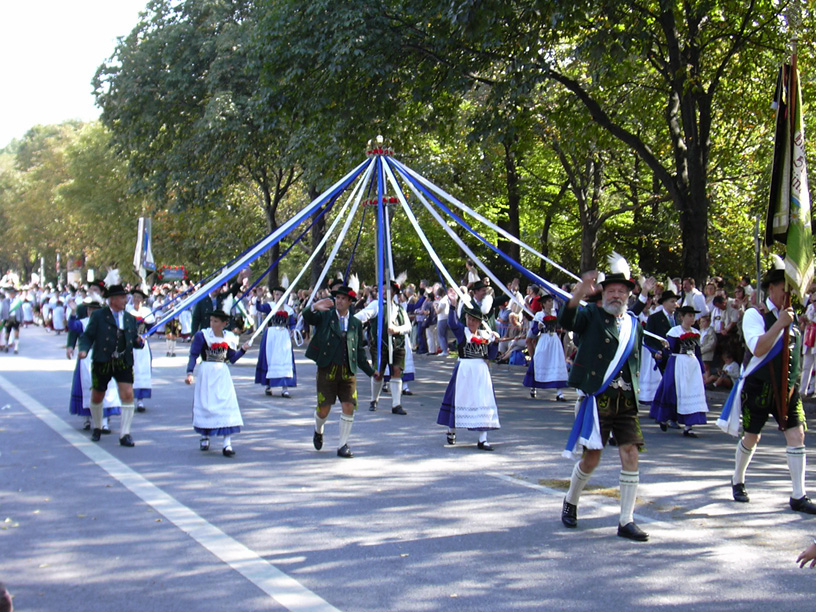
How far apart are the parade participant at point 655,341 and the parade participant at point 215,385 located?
15.0ft

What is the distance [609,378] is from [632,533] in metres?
1.08

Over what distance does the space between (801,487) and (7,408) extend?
34.8 feet

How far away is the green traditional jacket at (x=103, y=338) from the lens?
10.6 m

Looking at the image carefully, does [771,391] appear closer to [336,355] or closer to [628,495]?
[628,495]

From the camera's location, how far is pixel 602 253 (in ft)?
107

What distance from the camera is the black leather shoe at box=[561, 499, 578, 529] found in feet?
22.4

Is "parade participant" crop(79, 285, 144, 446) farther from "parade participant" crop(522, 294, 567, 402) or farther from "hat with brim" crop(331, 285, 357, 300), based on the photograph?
"parade participant" crop(522, 294, 567, 402)

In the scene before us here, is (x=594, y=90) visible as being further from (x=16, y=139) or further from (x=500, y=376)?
(x=16, y=139)

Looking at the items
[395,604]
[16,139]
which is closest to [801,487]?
[395,604]

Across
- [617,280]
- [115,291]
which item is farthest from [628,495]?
[115,291]

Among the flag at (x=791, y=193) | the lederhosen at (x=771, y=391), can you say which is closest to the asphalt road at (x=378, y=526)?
the lederhosen at (x=771, y=391)

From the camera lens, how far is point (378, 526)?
22.5 ft

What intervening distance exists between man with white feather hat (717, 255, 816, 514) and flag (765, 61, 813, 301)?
0.75 m

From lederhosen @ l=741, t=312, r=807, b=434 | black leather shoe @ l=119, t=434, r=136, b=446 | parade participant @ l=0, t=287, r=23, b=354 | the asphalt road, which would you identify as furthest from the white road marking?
parade participant @ l=0, t=287, r=23, b=354
